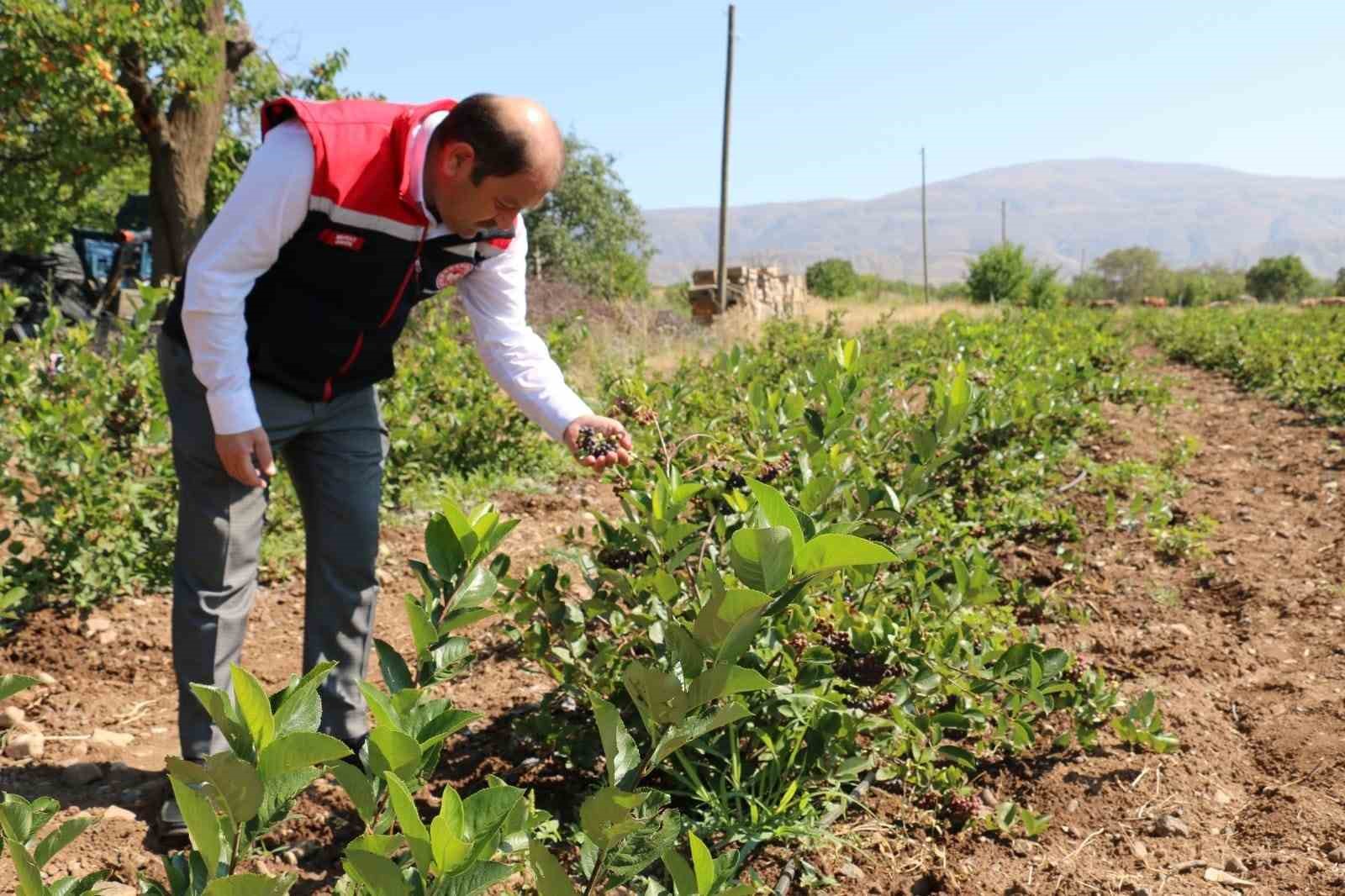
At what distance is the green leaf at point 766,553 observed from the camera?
1110 millimetres

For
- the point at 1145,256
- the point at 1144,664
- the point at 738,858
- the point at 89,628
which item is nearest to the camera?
the point at 738,858

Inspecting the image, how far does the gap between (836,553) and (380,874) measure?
555 mm

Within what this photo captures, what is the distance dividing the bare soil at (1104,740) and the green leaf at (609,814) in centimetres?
108

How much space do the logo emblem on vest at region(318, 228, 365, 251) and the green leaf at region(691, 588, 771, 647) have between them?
1426 millimetres

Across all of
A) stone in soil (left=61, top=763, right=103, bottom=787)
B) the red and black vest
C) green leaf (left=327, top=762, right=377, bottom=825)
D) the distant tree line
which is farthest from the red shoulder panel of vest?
the distant tree line

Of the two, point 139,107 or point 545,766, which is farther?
point 139,107

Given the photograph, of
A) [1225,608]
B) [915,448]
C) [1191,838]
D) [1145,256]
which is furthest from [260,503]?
[1145,256]

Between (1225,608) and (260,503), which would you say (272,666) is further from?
(1225,608)

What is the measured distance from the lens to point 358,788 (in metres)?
Answer: 1.18

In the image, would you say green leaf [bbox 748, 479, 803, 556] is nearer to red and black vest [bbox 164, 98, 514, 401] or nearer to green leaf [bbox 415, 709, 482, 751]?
green leaf [bbox 415, 709, 482, 751]

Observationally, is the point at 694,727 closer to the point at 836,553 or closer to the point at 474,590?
the point at 836,553

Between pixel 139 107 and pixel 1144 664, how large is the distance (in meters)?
11.7

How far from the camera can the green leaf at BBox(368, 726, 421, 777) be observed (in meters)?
1.13

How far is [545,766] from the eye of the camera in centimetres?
257
